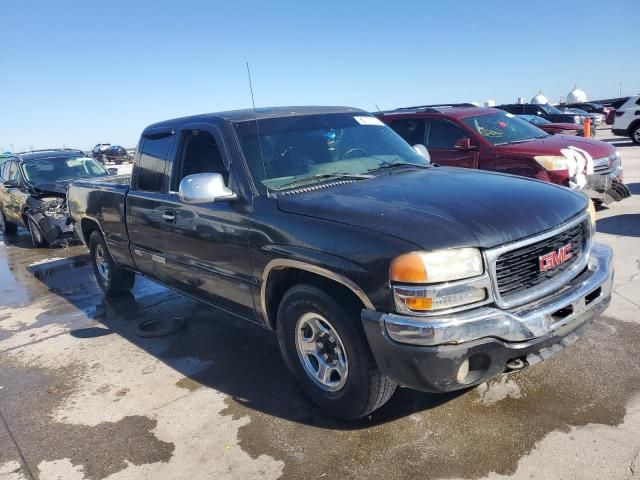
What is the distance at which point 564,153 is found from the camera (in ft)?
23.5

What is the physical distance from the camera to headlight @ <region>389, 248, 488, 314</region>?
256 centimetres

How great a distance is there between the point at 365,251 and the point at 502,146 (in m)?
5.60

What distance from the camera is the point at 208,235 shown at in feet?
12.8

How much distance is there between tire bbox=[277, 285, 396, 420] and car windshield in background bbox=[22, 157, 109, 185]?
8.36 metres

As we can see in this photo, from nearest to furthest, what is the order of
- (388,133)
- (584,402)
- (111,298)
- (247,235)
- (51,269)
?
(584,402)
(247,235)
(388,133)
(111,298)
(51,269)

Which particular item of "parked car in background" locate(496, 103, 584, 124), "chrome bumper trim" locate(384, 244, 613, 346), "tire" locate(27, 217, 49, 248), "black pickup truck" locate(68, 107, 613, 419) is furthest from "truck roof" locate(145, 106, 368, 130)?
"parked car in background" locate(496, 103, 584, 124)

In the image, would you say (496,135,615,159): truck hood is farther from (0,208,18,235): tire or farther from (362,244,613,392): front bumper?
(0,208,18,235): tire

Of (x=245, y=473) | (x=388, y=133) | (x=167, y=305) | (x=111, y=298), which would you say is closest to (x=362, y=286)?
(x=245, y=473)

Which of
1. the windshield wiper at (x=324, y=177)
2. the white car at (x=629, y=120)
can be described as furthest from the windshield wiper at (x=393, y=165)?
the white car at (x=629, y=120)

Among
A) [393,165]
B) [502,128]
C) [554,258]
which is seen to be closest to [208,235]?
[393,165]

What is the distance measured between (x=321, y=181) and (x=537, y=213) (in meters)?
1.42

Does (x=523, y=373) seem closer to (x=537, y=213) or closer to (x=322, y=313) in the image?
(x=537, y=213)

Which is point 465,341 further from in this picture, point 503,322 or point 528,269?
point 528,269

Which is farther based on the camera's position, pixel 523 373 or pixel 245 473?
pixel 523 373
